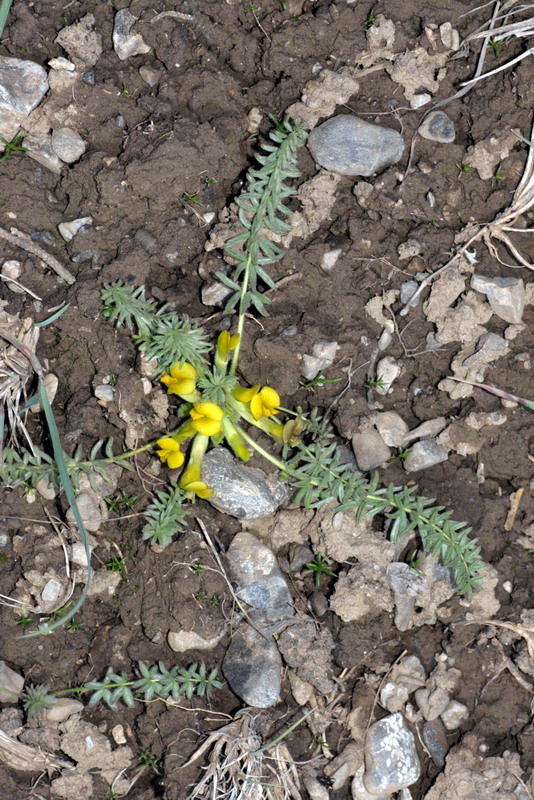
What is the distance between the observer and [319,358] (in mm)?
3850

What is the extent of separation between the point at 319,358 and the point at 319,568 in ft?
3.65

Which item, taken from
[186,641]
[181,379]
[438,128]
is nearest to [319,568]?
[186,641]

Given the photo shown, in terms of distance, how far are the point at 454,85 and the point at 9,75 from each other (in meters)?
2.43

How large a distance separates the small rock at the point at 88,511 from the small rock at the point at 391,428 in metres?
1.56

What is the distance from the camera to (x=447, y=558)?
3607 mm

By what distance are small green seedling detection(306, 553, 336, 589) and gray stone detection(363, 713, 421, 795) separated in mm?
770

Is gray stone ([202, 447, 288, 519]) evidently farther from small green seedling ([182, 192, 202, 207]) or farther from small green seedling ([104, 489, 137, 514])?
small green seedling ([182, 192, 202, 207])

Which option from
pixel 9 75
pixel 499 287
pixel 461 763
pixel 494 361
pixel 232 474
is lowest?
pixel 461 763

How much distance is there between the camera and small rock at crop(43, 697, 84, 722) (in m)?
3.60

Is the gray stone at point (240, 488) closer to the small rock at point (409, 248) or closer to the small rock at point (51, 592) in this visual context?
the small rock at point (51, 592)

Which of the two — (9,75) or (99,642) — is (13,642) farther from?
(9,75)

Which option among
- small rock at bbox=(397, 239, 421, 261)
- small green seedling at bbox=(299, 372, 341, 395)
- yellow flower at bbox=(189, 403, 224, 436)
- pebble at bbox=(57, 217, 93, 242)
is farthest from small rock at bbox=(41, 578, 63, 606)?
small rock at bbox=(397, 239, 421, 261)

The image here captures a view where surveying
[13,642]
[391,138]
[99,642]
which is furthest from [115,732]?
[391,138]

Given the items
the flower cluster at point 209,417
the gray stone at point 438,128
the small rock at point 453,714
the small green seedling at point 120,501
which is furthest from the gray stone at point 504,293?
the small green seedling at point 120,501
